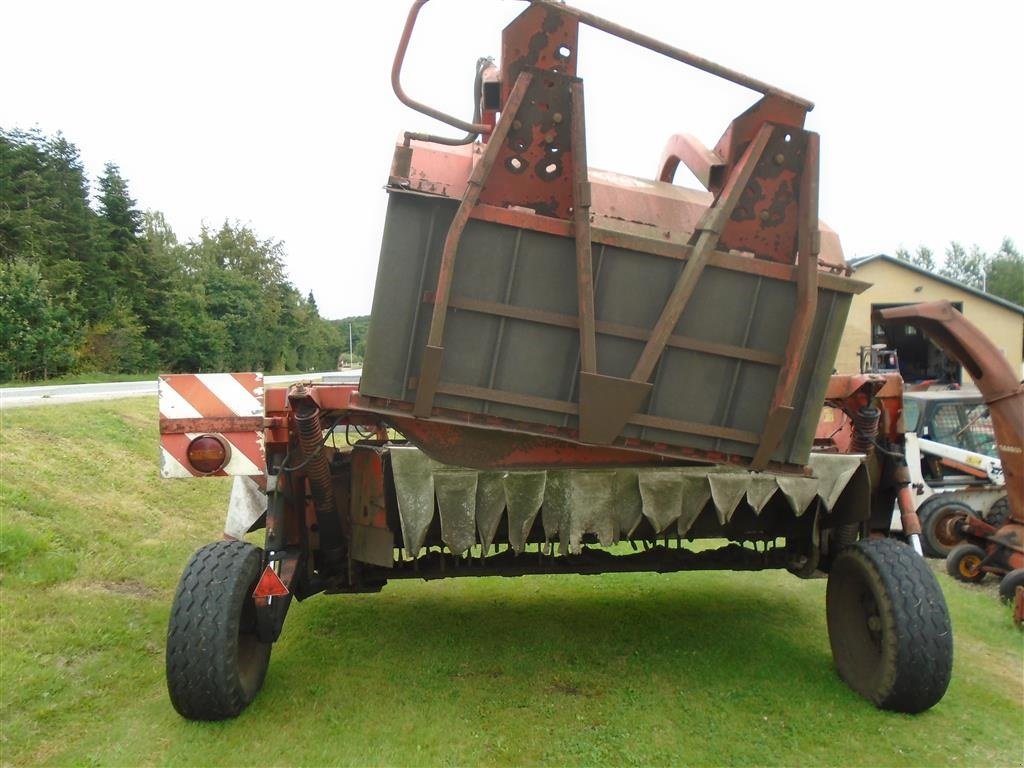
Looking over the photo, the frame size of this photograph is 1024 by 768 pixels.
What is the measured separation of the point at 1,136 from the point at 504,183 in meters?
37.8

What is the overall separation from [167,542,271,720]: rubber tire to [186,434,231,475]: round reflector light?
0.45 m

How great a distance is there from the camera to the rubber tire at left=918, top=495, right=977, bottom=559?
8.74 m

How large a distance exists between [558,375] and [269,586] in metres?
1.67

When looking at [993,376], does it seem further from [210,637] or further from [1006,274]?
[1006,274]

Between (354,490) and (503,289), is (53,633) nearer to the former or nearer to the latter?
(354,490)

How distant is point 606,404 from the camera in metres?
3.26

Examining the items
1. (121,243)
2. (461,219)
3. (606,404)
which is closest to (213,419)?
(461,219)

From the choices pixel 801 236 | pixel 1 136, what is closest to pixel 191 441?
pixel 801 236

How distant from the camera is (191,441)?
144 inches

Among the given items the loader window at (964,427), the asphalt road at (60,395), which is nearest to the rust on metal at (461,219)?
the asphalt road at (60,395)

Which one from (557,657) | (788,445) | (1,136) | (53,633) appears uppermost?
(1,136)

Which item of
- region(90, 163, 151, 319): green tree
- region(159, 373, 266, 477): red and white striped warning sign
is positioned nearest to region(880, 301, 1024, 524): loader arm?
region(159, 373, 266, 477): red and white striped warning sign

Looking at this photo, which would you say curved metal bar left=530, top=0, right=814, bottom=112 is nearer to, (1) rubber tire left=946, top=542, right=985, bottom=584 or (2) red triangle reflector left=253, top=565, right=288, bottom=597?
(2) red triangle reflector left=253, top=565, right=288, bottom=597

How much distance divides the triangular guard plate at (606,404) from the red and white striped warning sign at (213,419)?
63.7 inches
